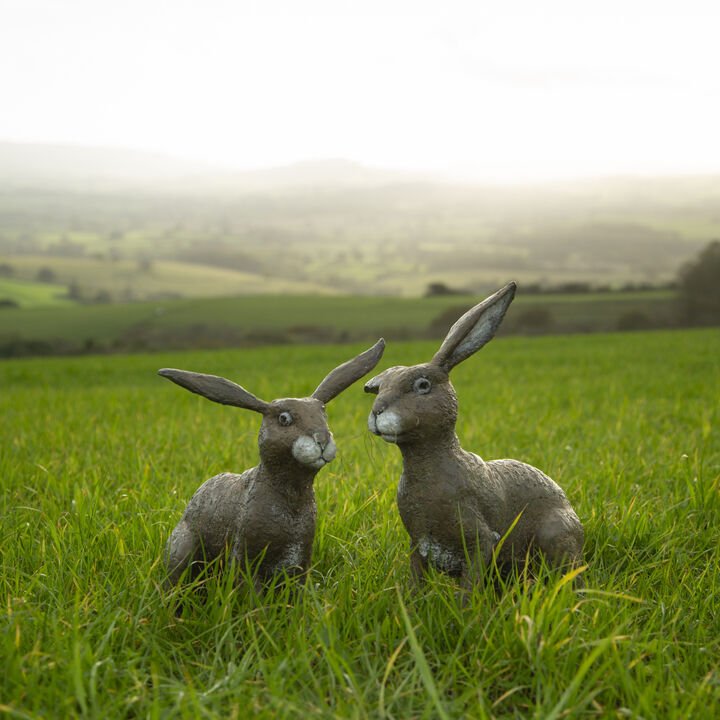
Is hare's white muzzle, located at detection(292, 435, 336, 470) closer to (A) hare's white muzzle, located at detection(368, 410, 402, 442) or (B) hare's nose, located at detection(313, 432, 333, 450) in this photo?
(B) hare's nose, located at detection(313, 432, 333, 450)

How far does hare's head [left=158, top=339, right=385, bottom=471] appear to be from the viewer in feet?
8.68

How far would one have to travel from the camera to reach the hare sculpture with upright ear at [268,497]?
106 inches

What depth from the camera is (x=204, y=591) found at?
9.91 feet

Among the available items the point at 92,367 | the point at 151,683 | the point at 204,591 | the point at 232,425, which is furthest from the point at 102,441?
the point at 92,367

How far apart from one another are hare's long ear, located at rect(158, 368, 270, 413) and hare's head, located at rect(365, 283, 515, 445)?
0.53m

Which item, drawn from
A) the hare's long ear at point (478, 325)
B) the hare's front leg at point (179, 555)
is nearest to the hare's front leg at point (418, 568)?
the hare's long ear at point (478, 325)

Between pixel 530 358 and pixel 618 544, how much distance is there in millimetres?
11862

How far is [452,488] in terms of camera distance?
2.74 meters

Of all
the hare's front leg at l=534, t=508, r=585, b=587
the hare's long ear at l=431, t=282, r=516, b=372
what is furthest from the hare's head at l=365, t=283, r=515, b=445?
the hare's front leg at l=534, t=508, r=585, b=587

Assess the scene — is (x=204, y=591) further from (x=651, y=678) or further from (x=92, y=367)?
(x=92, y=367)

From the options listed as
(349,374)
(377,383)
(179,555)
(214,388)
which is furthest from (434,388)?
(179,555)

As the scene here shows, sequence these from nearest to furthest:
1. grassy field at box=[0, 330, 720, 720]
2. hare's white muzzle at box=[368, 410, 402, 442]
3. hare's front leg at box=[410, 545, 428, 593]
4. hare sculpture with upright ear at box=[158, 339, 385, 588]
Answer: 1. grassy field at box=[0, 330, 720, 720]
2. hare's white muzzle at box=[368, 410, 402, 442]
3. hare sculpture with upright ear at box=[158, 339, 385, 588]
4. hare's front leg at box=[410, 545, 428, 593]

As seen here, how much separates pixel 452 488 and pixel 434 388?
42 centimetres

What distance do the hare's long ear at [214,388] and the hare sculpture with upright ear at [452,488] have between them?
54 cm
